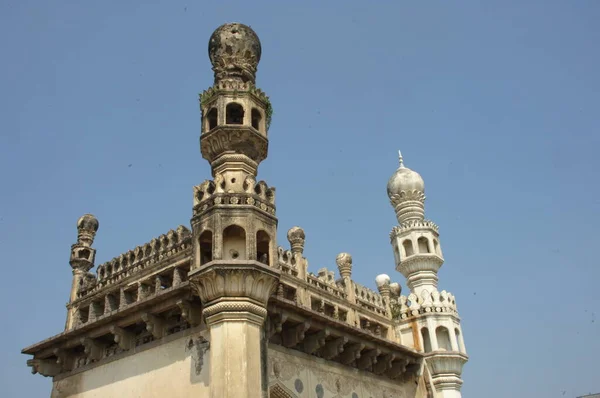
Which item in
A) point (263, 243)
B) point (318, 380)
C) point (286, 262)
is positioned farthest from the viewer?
point (286, 262)

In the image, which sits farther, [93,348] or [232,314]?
[93,348]

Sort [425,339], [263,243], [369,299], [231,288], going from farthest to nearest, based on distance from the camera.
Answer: [425,339], [369,299], [263,243], [231,288]

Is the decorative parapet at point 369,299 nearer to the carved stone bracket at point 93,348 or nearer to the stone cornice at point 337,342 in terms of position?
the stone cornice at point 337,342

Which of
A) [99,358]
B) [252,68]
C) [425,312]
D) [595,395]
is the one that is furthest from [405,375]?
Result: [595,395]

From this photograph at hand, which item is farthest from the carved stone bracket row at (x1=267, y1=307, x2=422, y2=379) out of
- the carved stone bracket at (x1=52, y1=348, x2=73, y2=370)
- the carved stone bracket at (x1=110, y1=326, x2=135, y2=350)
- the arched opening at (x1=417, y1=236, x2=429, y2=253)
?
the carved stone bracket at (x1=52, y1=348, x2=73, y2=370)

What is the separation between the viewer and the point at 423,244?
2123cm

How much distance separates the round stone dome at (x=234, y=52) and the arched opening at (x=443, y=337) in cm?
951

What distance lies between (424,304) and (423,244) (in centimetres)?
274

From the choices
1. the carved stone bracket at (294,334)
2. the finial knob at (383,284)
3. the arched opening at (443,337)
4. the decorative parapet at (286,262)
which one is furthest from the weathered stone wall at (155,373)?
the arched opening at (443,337)

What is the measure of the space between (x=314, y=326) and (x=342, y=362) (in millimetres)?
2030

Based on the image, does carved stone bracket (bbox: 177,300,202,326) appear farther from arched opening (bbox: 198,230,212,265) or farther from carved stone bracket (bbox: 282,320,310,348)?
carved stone bracket (bbox: 282,320,310,348)

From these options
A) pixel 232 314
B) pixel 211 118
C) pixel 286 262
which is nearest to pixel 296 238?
pixel 286 262

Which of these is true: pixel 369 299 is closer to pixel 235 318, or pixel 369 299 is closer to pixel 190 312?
pixel 190 312

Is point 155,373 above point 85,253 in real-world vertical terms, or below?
below
